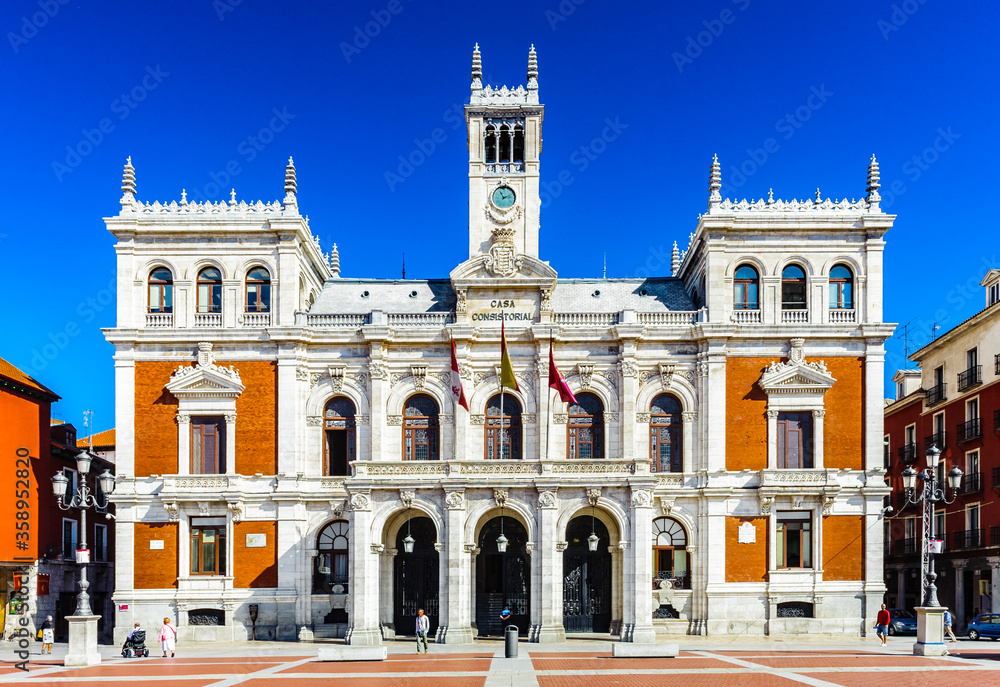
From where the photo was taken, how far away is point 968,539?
5347cm

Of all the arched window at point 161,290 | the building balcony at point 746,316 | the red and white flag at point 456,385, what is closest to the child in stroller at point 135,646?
the arched window at point 161,290

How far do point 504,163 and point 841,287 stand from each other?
1738 centimetres

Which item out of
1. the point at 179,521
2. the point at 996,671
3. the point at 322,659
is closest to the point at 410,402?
the point at 179,521

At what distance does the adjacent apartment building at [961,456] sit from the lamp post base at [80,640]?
139ft

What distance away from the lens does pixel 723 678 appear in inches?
1148

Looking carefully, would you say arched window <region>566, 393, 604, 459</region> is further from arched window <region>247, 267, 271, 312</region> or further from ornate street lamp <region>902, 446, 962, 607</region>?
arched window <region>247, 267, 271, 312</region>

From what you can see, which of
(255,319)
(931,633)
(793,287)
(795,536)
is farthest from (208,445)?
(931,633)

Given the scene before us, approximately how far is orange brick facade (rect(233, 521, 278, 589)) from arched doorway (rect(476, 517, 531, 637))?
368 inches

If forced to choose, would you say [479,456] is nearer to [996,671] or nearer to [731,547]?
[731,547]

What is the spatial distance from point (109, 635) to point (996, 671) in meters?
40.3

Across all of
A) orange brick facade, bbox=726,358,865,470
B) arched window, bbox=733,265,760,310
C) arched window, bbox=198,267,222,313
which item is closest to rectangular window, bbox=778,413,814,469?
orange brick facade, bbox=726,358,865,470

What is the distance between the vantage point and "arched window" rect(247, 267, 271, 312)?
4675 centimetres

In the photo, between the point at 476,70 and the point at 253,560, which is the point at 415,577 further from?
the point at 476,70

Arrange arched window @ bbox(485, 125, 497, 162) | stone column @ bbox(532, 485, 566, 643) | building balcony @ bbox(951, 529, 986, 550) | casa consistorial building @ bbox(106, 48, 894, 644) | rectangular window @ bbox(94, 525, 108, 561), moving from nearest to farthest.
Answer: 1. stone column @ bbox(532, 485, 566, 643)
2. casa consistorial building @ bbox(106, 48, 894, 644)
3. arched window @ bbox(485, 125, 497, 162)
4. building balcony @ bbox(951, 529, 986, 550)
5. rectangular window @ bbox(94, 525, 108, 561)
